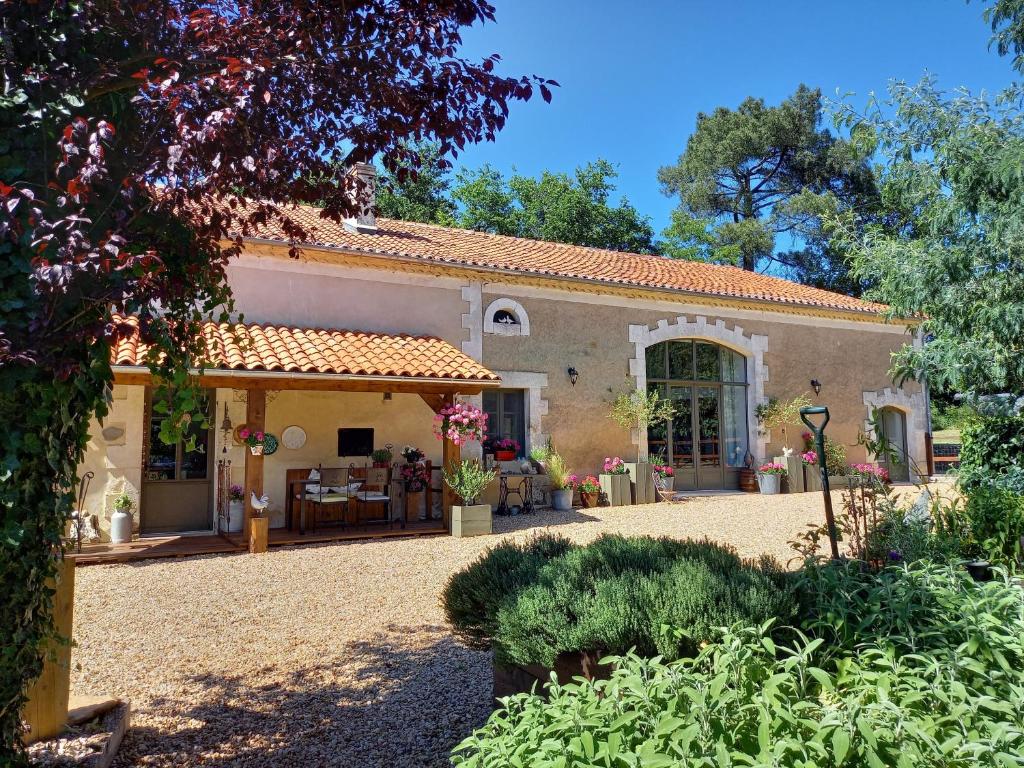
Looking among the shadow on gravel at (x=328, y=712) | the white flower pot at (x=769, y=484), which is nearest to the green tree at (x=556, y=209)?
the white flower pot at (x=769, y=484)

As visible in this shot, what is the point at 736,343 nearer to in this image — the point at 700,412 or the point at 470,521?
the point at 700,412

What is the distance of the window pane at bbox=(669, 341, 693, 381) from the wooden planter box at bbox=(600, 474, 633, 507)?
276 centimetres

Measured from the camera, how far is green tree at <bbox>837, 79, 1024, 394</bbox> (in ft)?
16.7

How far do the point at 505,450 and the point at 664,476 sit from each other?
317 cm

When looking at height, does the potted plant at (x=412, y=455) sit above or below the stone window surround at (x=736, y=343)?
below

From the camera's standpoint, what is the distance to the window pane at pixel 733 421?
41.6 ft

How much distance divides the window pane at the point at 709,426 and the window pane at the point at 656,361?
3.19ft

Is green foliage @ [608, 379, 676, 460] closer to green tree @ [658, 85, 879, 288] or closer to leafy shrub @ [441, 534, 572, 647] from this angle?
leafy shrub @ [441, 534, 572, 647]

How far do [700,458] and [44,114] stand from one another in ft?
39.0

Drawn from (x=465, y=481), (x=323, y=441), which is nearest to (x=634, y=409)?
(x=465, y=481)

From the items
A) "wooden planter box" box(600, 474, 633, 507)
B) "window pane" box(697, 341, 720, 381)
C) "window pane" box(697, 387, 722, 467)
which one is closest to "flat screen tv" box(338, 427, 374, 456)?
"wooden planter box" box(600, 474, 633, 507)

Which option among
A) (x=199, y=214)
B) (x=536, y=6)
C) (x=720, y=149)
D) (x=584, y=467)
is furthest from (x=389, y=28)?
(x=720, y=149)

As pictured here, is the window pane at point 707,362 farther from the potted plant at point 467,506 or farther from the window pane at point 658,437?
the potted plant at point 467,506

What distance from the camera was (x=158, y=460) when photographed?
8.48 m
